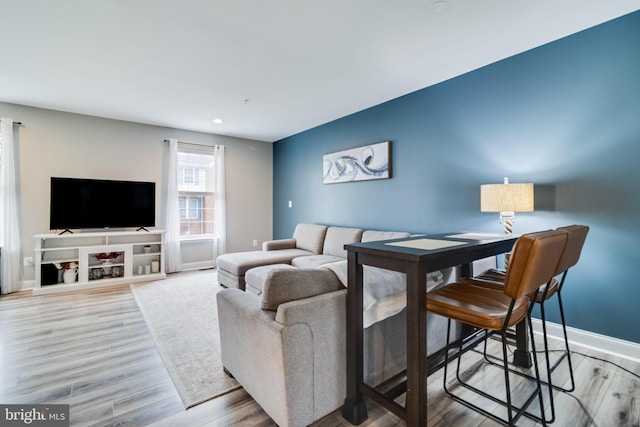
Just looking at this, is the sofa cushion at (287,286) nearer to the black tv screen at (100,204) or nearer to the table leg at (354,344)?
the table leg at (354,344)

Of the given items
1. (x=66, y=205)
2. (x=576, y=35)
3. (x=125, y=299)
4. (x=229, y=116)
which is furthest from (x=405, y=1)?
(x=66, y=205)

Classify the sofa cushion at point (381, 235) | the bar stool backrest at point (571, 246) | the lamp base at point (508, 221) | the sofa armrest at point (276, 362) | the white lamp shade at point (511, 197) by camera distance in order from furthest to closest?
the sofa cushion at point (381, 235) < the lamp base at point (508, 221) < the white lamp shade at point (511, 197) < the bar stool backrest at point (571, 246) < the sofa armrest at point (276, 362)

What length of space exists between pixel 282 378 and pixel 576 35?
3.23 meters

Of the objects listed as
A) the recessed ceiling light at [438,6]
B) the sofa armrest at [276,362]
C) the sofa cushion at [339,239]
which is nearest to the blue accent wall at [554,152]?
the sofa cushion at [339,239]

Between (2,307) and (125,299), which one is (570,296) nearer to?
(125,299)

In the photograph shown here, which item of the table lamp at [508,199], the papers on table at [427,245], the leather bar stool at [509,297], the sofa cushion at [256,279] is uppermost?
the table lamp at [508,199]

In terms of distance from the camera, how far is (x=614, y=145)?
2113 millimetres

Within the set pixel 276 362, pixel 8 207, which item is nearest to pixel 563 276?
pixel 276 362

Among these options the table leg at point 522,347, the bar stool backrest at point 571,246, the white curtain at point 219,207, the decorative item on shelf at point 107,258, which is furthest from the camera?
the white curtain at point 219,207

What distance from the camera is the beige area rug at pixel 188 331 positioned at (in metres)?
1.81

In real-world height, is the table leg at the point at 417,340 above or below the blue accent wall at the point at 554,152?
below

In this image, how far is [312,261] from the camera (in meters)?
3.65

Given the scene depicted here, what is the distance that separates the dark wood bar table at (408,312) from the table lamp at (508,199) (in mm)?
748

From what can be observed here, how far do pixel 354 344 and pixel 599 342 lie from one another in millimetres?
2129
